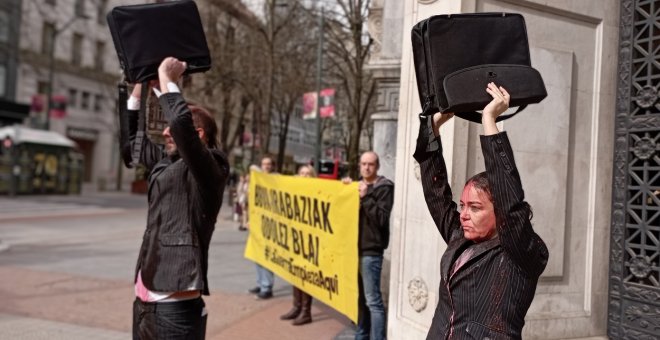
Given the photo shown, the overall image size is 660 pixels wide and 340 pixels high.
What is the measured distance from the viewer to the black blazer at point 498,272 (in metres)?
2.00

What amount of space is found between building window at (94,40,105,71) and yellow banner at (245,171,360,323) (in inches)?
1680

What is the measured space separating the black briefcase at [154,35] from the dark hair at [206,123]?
25 centimetres

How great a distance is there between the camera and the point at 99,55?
155 feet

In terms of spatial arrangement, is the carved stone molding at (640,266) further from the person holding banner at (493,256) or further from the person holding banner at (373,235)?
the person holding banner at (493,256)

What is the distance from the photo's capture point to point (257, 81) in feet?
75.9

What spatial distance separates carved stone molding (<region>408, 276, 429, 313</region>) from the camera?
14.7 feet

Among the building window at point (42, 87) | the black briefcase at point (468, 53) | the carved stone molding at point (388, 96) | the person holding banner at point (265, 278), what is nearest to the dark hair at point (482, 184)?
the black briefcase at point (468, 53)

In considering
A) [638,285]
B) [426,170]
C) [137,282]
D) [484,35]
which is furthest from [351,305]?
[484,35]

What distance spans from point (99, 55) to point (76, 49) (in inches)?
86.9

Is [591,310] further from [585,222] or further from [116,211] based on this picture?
[116,211]

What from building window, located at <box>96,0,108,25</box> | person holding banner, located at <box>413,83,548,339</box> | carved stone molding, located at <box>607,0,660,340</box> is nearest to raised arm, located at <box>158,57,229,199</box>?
person holding banner, located at <box>413,83,548,339</box>

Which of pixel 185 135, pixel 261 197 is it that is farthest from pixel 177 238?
pixel 261 197

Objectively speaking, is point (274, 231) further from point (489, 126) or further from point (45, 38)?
point (45, 38)

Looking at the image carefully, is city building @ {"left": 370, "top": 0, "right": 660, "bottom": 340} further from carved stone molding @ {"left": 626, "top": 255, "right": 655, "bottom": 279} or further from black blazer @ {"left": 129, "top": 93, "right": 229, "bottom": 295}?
black blazer @ {"left": 129, "top": 93, "right": 229, "bottom": 295}
